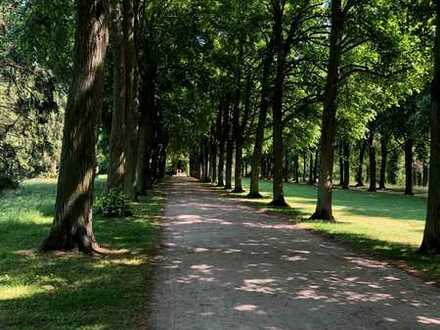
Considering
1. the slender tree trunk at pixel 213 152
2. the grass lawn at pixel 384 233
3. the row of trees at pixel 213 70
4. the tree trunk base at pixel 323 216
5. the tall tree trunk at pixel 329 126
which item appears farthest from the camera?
the slender tree trunk at pixel 213 152

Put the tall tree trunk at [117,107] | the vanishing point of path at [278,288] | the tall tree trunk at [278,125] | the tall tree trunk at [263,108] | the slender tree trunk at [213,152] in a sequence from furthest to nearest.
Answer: the slender tree trunk at [213,152] < the tall tree trunk at [263,108] < the tall tree trunk at [278,125] < the tall tree trunk at [117,107] < the vanishing point of path at [278,288]

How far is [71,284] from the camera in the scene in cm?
832

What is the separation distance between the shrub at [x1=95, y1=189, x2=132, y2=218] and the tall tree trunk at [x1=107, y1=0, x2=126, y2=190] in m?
0.62

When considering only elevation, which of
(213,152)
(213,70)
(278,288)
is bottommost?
(278,288)

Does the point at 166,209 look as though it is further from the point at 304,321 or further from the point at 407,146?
the point at 407,146

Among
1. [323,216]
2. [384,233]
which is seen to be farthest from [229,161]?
[384,233]

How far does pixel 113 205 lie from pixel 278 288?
402 inches

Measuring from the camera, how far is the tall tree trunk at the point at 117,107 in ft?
59.6

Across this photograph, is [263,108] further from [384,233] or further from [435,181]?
[435,181]

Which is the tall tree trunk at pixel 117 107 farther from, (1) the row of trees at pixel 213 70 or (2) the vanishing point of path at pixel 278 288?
(2) the vanishing point of path at pixel 278 288

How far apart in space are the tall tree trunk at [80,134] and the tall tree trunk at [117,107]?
276 inches

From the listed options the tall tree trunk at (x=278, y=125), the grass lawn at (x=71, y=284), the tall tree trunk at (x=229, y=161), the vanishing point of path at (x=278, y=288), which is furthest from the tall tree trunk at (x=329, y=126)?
the tall tree trunk at (x=229, y=161)

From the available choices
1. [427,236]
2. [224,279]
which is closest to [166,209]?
[427,236]

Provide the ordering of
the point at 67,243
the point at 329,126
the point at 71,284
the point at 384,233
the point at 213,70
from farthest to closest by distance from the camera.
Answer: the point at 213,70, the point at 329,126, the point at 384,233, the point at 67,243, the point at 71,284
